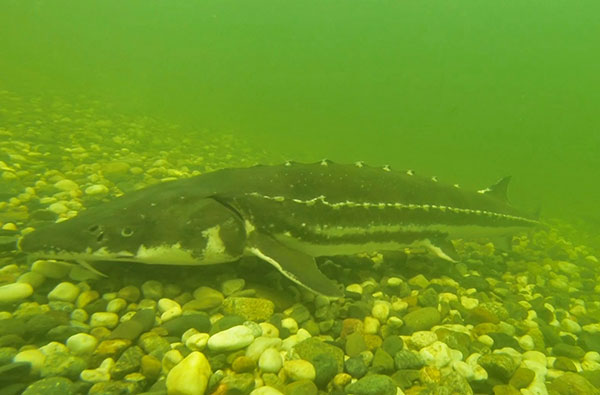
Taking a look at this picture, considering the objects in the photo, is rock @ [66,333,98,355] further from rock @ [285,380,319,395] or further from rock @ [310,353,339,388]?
rock @ [310,353,339,388]

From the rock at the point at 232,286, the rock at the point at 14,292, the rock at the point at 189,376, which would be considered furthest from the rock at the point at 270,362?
the rock at the point at 14,292

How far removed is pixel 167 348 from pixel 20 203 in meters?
3.10

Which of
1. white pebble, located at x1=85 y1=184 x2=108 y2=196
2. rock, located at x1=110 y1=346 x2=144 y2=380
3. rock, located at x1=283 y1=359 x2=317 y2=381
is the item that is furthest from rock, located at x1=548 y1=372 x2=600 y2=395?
white pebble, located at x1=85 y1=184 x2=108 y2=196

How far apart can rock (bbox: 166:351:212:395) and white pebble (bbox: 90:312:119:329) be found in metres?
0.71

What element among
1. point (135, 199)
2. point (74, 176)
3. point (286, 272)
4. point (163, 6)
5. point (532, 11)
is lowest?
point (74, 176)

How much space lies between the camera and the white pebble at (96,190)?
4738 millimetres

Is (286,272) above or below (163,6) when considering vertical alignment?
below

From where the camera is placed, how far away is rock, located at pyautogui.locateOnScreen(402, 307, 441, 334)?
3056 mm

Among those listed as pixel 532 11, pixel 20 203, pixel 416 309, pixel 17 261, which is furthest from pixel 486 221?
pixel 532 11

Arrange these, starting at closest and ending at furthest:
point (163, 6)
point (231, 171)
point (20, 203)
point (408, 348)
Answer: point (408, 348), point (231, 171), point (20, 203), point (163, 6)

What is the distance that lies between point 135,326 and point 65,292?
2.26 feet

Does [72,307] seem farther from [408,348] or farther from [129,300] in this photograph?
[408,348]

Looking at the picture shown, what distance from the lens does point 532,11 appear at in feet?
377

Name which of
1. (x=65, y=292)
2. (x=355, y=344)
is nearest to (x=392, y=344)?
(x=355, y=344)
